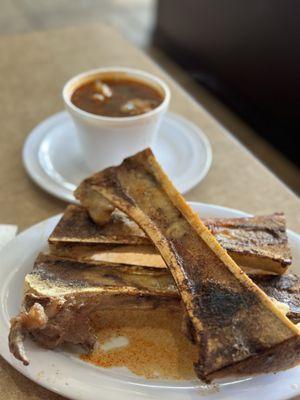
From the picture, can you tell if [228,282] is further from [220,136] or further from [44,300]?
[220,136]

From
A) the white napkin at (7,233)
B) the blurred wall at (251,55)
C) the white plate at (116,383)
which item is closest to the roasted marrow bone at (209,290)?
the white plate at (116,383)

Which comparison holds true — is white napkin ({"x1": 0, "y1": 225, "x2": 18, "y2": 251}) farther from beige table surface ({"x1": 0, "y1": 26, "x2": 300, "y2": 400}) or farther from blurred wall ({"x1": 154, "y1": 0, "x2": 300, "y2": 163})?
blurred wall ({"x1": 154, "y1": 0, "x2": 300, "y2": 163})

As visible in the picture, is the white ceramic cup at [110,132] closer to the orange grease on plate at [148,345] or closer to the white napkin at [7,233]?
the white napkin at [7,233]

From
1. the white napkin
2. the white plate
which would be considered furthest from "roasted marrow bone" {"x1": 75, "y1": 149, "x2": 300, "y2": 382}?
the white napkin

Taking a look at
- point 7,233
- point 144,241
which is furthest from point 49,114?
point 144,241

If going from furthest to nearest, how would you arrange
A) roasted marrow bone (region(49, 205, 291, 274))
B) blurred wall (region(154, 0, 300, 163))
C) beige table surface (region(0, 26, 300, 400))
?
blurred wall (region(154, 0, 300, 163)), beige table surface (region(0, 26, 300, 400)), roasted marrow bone (region(49, 205, 291, 274))

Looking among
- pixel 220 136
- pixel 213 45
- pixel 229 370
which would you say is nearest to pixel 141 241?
pixel 229 370
